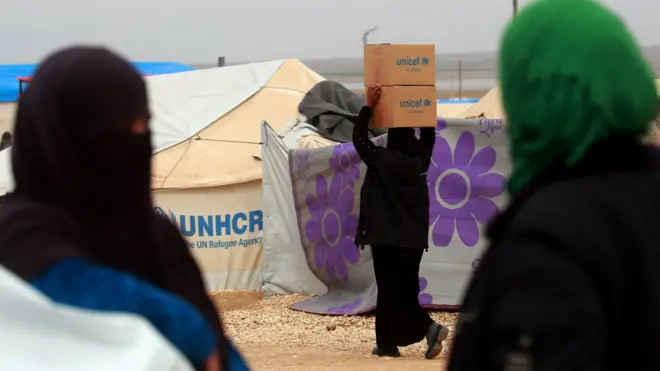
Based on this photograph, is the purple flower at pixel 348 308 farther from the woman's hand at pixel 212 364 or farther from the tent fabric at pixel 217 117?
the woman's hand at pixel 212 364

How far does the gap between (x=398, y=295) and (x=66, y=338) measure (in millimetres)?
A: 5393

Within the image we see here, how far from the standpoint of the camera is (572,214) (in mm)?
1721

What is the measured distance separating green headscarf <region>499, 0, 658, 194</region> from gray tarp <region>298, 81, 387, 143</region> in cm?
909

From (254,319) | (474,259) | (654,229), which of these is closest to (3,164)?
(254,319)

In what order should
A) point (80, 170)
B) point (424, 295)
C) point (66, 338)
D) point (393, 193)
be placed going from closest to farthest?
point (66, 338) < point (80, 170) < point (393, 193) < point (424, 295)

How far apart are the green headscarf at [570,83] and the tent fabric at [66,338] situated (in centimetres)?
75

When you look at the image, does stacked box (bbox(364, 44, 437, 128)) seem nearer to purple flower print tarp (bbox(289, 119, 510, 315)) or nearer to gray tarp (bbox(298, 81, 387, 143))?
purple flower print tarp (bbox(289, 119, 510, 315))

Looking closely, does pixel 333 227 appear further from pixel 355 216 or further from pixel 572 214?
pixel 572 214

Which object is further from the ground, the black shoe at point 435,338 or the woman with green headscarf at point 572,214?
the woman with green headscarf at point 572,214

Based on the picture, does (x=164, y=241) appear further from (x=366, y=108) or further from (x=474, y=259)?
(x=474, y=259)

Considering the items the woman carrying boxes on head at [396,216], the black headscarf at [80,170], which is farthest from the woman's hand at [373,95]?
the black headscarf at [80,170]

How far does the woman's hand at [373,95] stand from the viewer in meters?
7.28

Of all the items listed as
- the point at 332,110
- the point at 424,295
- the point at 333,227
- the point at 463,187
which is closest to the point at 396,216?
the point at 463,187

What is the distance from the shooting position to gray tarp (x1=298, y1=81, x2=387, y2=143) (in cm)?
1130
